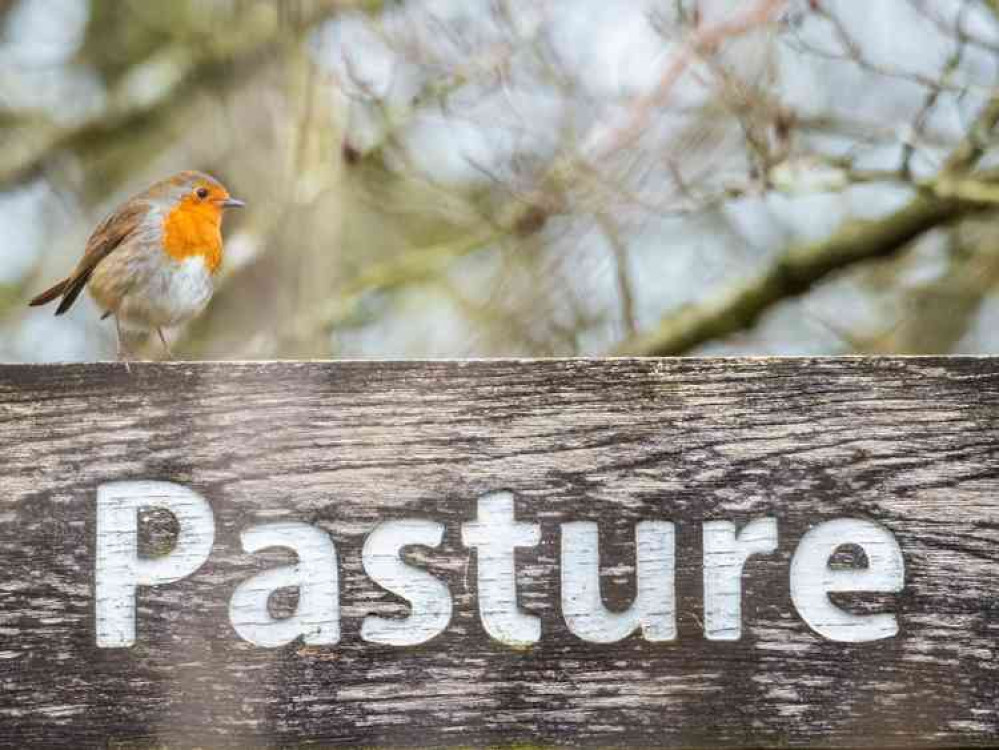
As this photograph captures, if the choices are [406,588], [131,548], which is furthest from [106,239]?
[406,588]

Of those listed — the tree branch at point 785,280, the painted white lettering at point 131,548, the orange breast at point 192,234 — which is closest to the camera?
the painted white lettering at point 131,548

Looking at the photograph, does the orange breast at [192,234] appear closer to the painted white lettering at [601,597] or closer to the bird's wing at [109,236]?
the bird's wing at [109,236]

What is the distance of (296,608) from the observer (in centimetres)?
158

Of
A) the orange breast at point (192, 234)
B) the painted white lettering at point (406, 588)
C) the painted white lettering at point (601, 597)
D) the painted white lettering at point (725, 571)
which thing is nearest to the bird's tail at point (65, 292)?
the orange breast at point (192, 234)

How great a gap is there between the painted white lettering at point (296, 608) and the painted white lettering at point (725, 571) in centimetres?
44

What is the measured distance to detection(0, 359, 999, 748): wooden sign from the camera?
1570 millimetres

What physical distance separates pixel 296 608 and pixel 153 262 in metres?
1.32

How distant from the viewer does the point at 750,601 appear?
1.61 m

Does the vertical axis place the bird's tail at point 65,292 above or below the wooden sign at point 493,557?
above

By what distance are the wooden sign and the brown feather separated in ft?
3.53

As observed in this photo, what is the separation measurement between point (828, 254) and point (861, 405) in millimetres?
2157

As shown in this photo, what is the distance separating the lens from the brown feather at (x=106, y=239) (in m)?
2.63

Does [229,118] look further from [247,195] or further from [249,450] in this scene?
[249,450]

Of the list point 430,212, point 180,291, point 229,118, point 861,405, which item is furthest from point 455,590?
point 229,118
